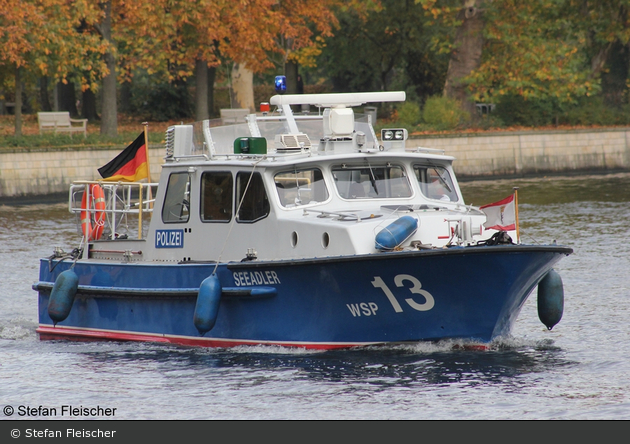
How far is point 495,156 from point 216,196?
2547 centimetres

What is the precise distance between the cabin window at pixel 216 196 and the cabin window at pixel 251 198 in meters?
0.17

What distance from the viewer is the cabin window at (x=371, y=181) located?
1258cm

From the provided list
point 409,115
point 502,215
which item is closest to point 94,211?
point 502,215

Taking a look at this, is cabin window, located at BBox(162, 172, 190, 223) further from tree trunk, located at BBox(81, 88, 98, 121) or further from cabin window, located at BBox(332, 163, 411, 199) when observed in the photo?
tree trunk, located at BBox(81, 88, 98, 121)

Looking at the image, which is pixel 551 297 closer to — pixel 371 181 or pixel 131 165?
pixel 371 181

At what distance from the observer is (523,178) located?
3684 centimetres

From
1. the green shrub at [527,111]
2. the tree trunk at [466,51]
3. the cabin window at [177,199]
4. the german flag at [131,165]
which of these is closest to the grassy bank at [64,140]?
the tree trunk at [466,51]

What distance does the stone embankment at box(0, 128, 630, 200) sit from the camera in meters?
32.4

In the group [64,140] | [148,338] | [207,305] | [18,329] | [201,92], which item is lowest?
[18,329]

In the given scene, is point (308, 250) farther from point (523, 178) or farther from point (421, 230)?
point (523, 178)

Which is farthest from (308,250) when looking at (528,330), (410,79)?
(410,79)

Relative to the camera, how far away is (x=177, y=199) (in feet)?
43.8

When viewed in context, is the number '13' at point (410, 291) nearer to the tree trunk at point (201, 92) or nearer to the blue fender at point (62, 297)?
the blue fender at point (62, 297)

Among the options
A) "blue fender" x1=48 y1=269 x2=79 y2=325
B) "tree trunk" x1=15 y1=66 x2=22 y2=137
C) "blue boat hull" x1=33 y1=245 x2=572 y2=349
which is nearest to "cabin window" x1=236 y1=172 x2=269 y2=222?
"blue boat hull" x1=33 y1=245 x2=572 y2=349
